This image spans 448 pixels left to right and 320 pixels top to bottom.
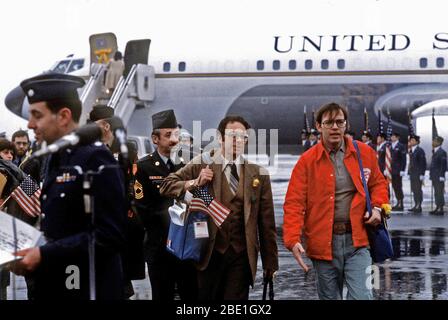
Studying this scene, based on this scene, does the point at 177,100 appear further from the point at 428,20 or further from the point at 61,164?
the point at 61,164

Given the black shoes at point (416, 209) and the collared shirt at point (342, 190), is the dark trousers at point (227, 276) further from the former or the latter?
the black shoes at point (416, 209)

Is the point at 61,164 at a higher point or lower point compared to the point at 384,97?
lower

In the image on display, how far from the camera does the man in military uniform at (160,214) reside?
7.59 m

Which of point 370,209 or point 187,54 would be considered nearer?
point 370,209

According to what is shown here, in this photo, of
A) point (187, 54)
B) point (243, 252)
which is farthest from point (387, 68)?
point (243, 252)

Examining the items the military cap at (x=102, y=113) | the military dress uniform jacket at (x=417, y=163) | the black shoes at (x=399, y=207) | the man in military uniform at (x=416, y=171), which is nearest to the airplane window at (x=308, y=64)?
the man in military uniform at (x=416, y=171)

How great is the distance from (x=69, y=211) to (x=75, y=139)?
0.43 meters

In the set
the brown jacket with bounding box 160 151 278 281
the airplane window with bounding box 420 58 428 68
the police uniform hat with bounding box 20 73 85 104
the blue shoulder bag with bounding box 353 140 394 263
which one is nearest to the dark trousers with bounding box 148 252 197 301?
the brown jacket with bounding box 160 151 278 281

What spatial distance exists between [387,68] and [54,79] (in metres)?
19.5

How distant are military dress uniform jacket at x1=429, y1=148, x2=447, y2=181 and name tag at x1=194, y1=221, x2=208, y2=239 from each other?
521 inches

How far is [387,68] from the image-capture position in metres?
23.8

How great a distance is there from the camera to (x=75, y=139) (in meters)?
4.44

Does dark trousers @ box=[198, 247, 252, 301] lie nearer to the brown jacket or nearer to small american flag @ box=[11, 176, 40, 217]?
the brown jacket
